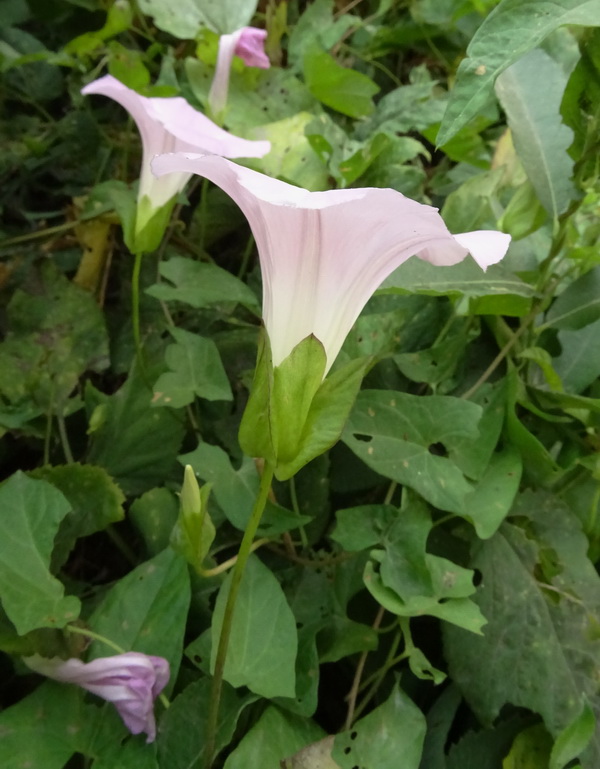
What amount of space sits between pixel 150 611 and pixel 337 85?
55 centimetres

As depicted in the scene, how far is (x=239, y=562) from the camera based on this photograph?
32cm

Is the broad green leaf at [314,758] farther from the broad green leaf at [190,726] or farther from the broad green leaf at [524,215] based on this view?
the broad green leaf at [524,215]

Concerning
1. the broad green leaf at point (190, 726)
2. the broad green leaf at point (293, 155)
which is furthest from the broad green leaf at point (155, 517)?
the broad green leaf at point (293, 155)

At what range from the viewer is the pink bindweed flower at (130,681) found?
394 mm

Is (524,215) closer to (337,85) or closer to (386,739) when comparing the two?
(337,85)

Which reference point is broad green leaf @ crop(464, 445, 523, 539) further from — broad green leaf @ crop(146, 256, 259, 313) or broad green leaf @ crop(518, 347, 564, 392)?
broad green leaf @ crop(146, 256, 259, 313)

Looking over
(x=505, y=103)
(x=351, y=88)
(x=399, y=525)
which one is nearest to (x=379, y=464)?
(x=399, y=525)

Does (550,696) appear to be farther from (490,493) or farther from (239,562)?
(239,562)

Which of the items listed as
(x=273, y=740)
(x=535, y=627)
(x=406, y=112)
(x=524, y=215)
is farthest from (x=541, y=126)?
(x=273, y=740)

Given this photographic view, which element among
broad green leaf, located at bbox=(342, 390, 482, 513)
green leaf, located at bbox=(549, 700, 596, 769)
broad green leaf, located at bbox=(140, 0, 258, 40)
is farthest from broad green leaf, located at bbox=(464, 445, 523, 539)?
broad green leaf, located at bbox=(140, 0, 258, 40)

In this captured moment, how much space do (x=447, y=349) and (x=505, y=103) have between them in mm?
215

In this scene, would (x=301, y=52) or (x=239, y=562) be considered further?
(x=301, y=52)

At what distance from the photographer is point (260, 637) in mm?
412

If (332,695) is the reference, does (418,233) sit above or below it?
above
